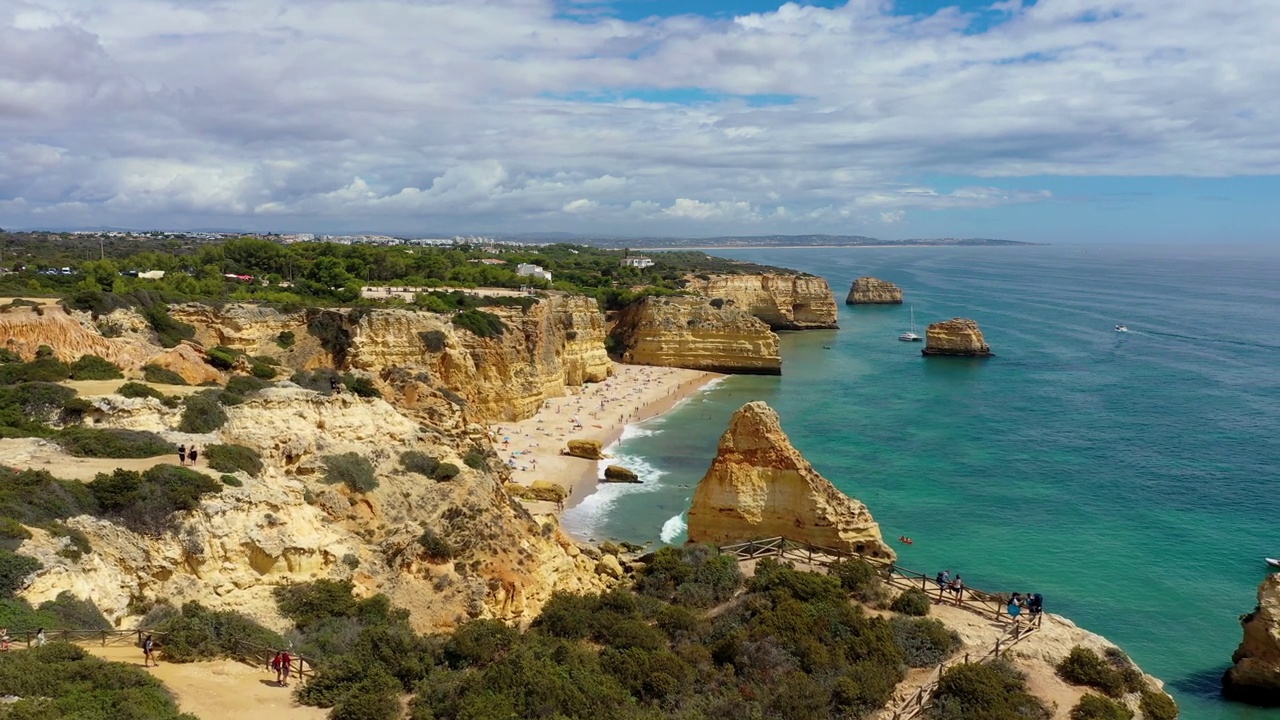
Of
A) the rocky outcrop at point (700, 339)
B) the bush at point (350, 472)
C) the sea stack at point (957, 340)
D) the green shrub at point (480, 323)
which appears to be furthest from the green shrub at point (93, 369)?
the sea stack at point (957, 340)

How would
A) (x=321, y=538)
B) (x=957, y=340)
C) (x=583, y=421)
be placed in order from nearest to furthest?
1. (x=321, y=538)
2. (x=583, y=421)
3. (x=957, y=340)

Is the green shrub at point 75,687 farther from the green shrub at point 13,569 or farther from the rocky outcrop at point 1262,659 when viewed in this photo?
the rocky outcrop at point 1262,659

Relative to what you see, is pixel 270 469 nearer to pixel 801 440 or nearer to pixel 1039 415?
pixel 801 440

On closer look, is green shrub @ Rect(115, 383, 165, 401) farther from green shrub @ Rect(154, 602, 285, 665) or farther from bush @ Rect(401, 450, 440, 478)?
green shrub @ Rect(154, 602, 285, 665)

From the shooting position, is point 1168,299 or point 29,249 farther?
point 1168,299

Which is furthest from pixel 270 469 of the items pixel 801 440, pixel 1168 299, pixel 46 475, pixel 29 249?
pixel 1168 299

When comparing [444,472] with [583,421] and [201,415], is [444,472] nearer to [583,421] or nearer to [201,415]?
[201,415]

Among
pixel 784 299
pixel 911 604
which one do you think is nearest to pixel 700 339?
pixel 784 299

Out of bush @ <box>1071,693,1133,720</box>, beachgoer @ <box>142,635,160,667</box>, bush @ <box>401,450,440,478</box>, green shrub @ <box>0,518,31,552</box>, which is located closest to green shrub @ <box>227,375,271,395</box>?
bush @ <box>401,450,440,478</box>
